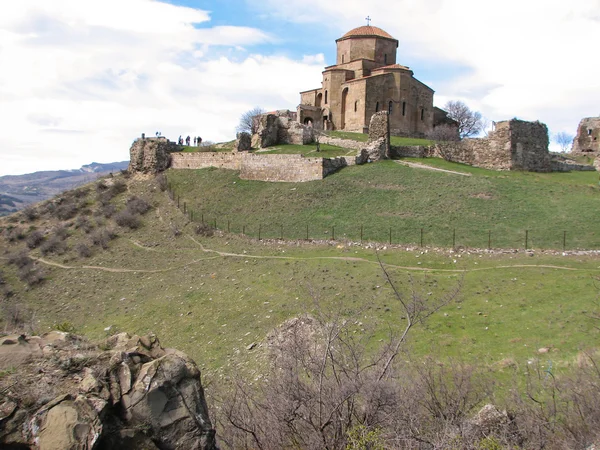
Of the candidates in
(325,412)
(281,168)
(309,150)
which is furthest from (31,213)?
(325,412)

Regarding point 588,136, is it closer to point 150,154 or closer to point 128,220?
point 150,154

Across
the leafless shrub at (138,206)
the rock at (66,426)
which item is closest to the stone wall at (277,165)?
the leafless shrub at (138,206)

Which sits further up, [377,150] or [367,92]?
[367,92]

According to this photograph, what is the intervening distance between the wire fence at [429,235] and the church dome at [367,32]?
3420cm

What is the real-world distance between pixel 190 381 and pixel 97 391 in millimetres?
1305

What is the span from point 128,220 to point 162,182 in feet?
19.0

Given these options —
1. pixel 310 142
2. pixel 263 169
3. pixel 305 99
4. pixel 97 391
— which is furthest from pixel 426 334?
pixel 305 99

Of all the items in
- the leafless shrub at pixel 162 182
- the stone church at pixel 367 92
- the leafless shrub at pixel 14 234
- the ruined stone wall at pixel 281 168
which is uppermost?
the stone church at pixel 367 92

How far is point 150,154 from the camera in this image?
3906cm

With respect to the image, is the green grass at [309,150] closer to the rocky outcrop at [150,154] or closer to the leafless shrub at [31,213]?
the rocky outcrop at [150,154]

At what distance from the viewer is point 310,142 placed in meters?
41.6

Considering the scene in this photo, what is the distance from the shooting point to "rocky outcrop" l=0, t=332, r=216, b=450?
225 inches

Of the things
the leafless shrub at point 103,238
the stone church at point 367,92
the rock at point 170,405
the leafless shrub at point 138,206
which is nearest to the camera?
the rock at point 170,405

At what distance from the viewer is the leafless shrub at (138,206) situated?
108 feet
